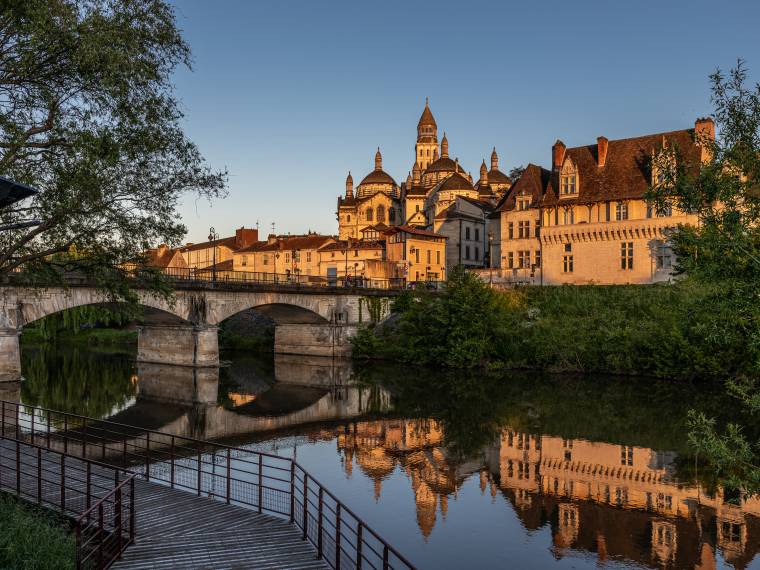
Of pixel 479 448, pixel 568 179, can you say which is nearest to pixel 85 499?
pixel 479 448

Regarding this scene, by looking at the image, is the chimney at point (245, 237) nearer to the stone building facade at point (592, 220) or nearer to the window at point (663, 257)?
the stone building facade at point (592, 220)

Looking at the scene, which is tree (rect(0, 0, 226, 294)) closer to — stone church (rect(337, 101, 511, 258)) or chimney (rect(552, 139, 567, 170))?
chimney (rect(552, 139, 567, 170))

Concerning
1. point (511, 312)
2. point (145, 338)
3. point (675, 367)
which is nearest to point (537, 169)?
point (511, 312)

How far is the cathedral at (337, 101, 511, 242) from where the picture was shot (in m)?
85.5

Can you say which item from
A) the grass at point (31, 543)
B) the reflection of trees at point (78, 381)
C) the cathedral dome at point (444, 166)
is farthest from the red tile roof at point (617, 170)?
the cathedral dome at point (444, 166)

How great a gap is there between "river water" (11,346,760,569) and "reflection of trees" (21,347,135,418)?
156 mm

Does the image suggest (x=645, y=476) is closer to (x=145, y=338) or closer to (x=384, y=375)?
(x=384, y=375)

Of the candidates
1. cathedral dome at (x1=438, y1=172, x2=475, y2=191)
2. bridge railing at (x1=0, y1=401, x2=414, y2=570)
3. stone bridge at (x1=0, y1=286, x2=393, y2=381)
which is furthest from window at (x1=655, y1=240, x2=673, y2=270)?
→ cathedral dome at (x1=438, y1=172, x2=475, y2=191)

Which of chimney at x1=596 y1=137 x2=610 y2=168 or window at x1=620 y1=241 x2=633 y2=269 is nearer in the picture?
window at x1=620 y1=241 x2=633 y2=269

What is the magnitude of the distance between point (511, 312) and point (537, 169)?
17781mm

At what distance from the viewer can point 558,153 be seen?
56.9m

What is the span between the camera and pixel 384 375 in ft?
139

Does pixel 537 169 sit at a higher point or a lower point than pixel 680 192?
higher

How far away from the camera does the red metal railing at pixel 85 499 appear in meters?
9.61
